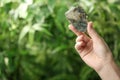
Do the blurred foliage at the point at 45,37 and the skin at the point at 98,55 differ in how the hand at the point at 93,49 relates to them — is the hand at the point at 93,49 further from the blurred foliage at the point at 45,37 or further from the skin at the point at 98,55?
the blurred foliage at the point at 45,37

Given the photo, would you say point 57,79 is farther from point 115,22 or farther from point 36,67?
point 115,22

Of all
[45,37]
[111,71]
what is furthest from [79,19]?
[45,37]

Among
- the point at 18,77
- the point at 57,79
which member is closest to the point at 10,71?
the point at 18,77

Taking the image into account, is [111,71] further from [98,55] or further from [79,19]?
[79,19]

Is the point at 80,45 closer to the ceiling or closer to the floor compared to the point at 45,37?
closer to the ceiling

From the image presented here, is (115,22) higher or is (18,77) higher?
(115,22)

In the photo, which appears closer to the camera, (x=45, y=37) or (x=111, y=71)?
(x=111, y=71)
